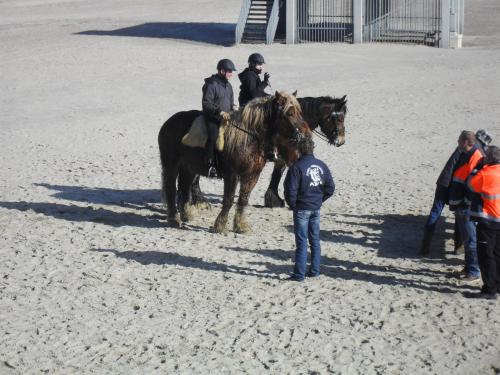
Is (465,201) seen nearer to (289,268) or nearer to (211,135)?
(289,268)

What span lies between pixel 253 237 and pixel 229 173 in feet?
3.23

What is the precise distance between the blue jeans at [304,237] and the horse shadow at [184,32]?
22.7m

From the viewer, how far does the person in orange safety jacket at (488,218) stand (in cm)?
975

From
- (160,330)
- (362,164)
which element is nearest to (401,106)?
(362,164)

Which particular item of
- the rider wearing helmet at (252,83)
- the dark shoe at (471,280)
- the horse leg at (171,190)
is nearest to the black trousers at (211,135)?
the horse leg at (171,190)

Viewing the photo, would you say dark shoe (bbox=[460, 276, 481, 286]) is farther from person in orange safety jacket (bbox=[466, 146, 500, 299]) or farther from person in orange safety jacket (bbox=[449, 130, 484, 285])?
person in orange safety jacket (bbox=[466, 146, 500, 299])

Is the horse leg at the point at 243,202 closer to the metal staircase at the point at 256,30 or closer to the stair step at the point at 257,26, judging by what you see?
the metal staircase at the point at 256,30

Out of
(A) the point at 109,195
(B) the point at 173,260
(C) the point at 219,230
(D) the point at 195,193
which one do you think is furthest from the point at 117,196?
(B) the point at 173,260

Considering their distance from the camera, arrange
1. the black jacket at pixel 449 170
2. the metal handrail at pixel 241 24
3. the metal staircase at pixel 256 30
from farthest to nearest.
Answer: the metal staircase at pixel 256 30 < the metal handrail at pixel 241 24 < the black jacket at pixel 449 170

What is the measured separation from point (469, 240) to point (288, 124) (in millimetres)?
2947

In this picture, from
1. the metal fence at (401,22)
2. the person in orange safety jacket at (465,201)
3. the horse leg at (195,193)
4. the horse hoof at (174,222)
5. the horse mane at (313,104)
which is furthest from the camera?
the metal fence at (401,22)

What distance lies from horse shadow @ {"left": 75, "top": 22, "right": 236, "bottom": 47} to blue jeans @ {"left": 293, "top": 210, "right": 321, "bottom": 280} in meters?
22.7

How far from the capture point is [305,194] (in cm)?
1027

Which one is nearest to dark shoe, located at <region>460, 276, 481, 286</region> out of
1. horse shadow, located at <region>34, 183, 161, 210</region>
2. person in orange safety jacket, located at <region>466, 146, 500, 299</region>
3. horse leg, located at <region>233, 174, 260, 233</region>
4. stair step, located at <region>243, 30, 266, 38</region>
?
person in orange safety jacket, located at <region>466, 146, 500, 299</region>
